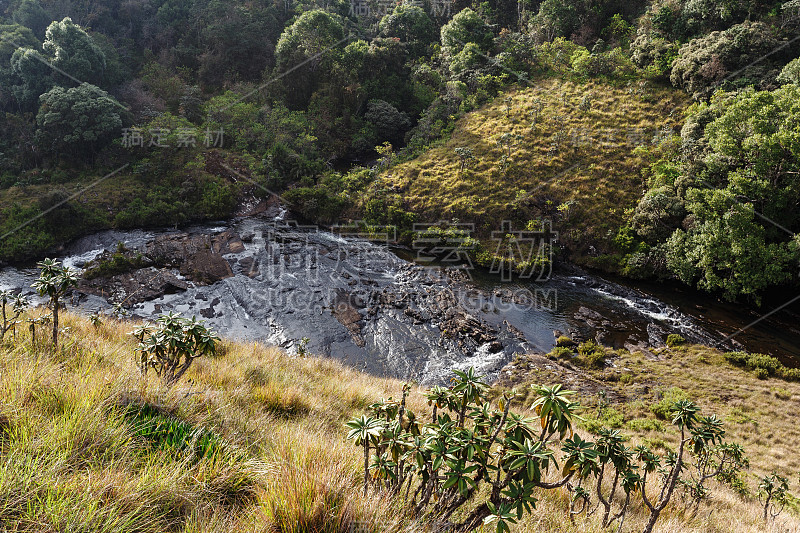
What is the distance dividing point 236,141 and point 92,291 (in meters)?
14.7

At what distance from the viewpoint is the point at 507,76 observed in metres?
26.8

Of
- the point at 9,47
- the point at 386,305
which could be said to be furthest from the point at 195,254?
the point at 9,47

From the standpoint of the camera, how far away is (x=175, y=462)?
2.62 m

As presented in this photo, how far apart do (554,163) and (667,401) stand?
14456 millimetres

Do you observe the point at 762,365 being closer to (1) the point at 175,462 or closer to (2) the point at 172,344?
(1) the point at 175,462

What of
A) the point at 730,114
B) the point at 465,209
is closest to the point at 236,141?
the point at 465,209

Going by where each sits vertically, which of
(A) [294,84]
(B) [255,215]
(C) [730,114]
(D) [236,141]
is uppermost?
(A) [294,84]

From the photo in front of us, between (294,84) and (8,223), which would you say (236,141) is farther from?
(8,223)

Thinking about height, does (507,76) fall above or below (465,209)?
above

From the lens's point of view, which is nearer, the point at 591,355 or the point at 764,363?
the point at 764,363

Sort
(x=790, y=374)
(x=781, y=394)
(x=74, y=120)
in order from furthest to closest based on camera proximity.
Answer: (x=74, y=120) < (x=790, y=374) < (x=781, y=394)

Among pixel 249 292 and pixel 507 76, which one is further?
pixel 507 76

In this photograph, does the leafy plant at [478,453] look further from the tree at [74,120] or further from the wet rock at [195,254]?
the tree at [74,120]

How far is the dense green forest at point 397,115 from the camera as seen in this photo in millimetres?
14239
